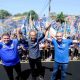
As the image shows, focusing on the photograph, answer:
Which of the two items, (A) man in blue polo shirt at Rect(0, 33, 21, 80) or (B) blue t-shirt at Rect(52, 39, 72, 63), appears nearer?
(A) man in blue polo shirt at Rect(0, 33, 21, 80)

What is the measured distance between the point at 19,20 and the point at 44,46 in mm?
5975

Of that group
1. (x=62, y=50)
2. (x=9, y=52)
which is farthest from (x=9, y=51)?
(x=62, y=50)

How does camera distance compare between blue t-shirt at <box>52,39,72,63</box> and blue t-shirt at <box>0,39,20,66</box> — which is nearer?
blue t-shirt at <box>0,39,20,66</box>

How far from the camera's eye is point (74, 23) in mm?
22781

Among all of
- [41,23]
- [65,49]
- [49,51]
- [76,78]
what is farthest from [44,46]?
[65,49]

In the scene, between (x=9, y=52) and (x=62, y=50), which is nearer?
(x=9, y=52)

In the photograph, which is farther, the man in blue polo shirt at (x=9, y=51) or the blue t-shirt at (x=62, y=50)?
the blue t-shirt at (x=62, y=50)

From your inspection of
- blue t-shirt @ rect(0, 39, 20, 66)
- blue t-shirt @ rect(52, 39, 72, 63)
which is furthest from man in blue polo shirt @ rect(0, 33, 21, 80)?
blue t-shirt @ rect(52, 39, 72, 63)

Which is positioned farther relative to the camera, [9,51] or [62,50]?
[62,50]

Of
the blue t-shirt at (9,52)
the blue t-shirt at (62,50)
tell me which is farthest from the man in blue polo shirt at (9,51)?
A: the blue t-shirt at (62,50)

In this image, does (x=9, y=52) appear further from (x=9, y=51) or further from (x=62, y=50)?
(x=62, y=50)

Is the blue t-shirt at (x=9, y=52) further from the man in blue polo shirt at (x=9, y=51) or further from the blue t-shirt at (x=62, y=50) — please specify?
the blue t-shirt at (x=62, y=50)

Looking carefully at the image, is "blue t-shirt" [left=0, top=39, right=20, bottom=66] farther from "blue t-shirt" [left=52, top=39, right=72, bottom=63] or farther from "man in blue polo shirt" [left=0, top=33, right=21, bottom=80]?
"blue t-shirt" [left=52, top=39, right=72, bottom=63]

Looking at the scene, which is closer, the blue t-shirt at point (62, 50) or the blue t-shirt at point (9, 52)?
the blue t-shirt at point (9, 52)
